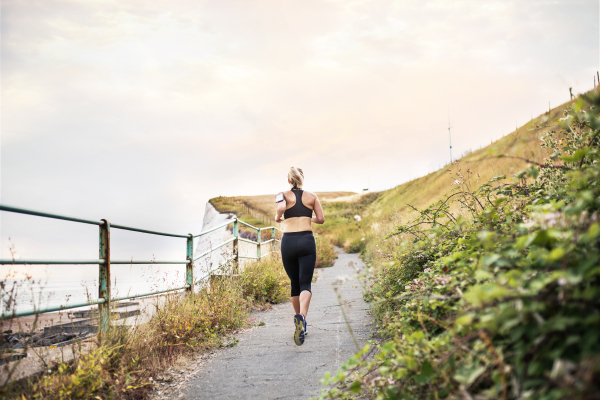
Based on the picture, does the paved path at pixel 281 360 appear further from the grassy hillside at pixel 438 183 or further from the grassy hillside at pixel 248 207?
the grassy hillside at pixel 248 207

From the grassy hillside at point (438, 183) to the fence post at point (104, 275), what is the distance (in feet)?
11.3

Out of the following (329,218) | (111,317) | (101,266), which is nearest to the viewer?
(111,317)

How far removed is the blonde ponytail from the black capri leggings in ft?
2.15

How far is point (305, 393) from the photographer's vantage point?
3.00 meters

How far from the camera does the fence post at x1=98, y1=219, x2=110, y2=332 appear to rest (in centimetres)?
355

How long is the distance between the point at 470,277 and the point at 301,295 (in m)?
2.65

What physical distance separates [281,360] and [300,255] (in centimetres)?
132

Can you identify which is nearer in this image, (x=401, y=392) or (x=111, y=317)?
(x=401, y=392)

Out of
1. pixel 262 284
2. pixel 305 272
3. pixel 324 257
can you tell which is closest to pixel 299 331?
pixel 305 272

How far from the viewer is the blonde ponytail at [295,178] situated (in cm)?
487

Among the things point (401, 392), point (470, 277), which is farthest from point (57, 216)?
point (470, 277)

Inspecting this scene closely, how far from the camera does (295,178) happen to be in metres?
4.87

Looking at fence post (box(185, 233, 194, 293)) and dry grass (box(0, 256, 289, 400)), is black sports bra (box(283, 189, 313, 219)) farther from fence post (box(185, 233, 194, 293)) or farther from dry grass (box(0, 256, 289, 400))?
fence post (box(185, 233, 194, 293))

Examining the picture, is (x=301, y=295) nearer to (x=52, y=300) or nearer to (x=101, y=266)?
(x=101, y=266)
